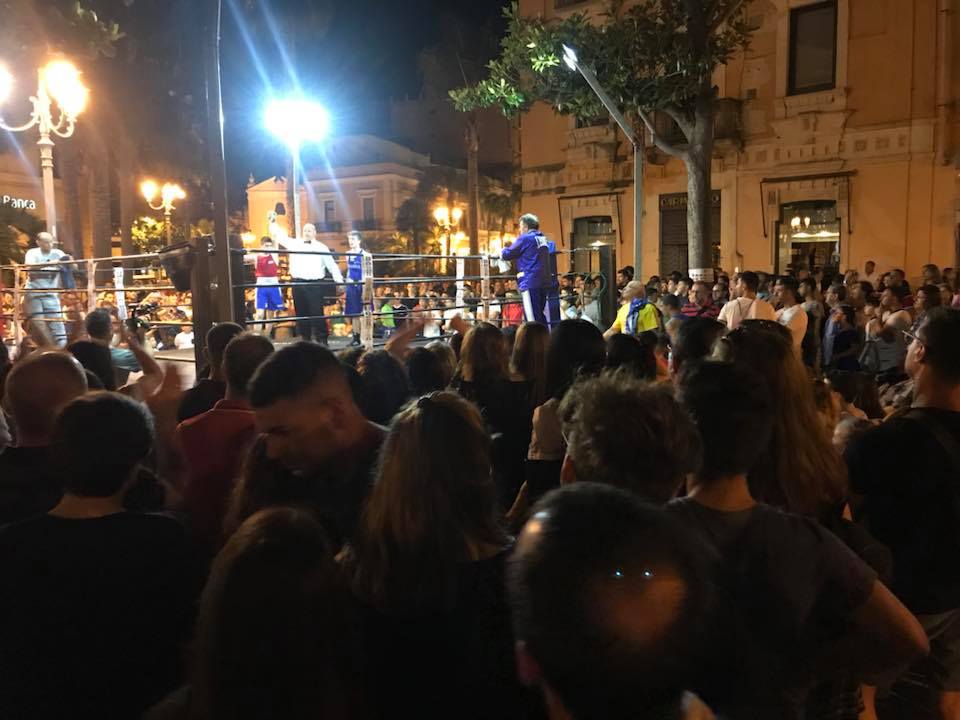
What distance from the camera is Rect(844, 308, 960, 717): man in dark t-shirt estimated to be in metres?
2.45

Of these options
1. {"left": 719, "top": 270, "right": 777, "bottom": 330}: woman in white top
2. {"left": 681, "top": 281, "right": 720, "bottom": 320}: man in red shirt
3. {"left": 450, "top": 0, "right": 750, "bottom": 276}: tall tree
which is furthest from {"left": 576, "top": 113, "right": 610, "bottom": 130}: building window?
{"left": 719, "top": 270, "right": 777, "bottom": 330}: woman in white top

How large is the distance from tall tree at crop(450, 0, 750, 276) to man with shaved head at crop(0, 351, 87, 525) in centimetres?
1132

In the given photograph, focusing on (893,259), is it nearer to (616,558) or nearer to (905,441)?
(905,441)

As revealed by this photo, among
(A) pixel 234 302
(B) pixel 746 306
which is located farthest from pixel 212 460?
(B) pixel 746 306

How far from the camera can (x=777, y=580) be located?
167 cm

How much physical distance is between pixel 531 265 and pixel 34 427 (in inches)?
301

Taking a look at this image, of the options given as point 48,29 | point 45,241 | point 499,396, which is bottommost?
point 499,396

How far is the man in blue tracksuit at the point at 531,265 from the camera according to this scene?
9.66m

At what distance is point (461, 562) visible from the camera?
5.67 feet

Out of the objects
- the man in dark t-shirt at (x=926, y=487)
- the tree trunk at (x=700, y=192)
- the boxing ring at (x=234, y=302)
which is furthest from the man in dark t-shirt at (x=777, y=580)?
the tree trunk at (x=700, y=192)

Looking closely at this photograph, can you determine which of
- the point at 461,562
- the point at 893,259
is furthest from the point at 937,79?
the point at 461,562

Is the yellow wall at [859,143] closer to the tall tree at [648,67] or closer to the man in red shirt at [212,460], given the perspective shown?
the tall tree at [648,67]

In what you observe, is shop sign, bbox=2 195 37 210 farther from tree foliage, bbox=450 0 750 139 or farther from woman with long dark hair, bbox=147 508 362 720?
woman with long dark hair, bbox=147 508 362 720

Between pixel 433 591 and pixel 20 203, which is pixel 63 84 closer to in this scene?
pixel 433 591
